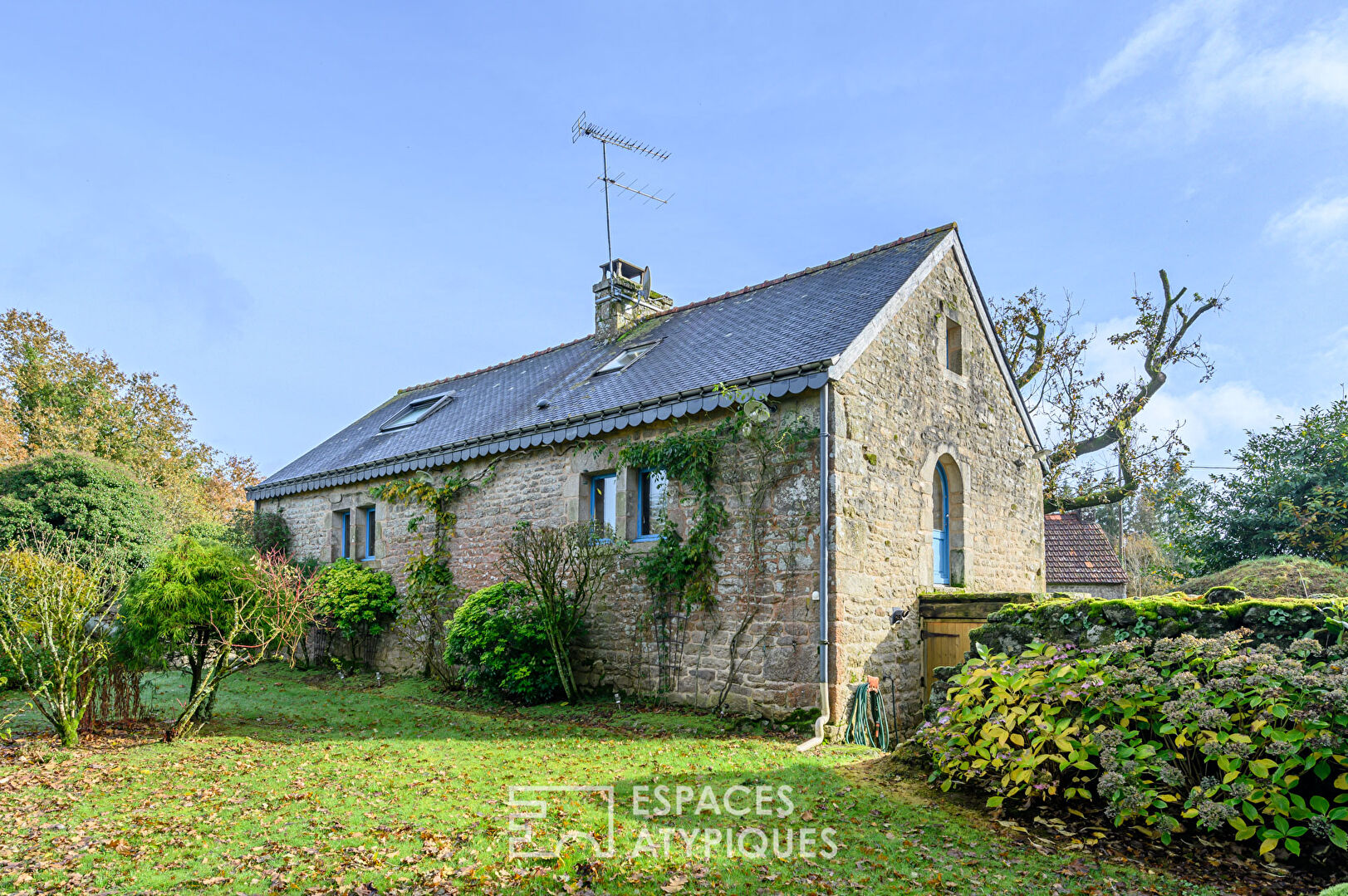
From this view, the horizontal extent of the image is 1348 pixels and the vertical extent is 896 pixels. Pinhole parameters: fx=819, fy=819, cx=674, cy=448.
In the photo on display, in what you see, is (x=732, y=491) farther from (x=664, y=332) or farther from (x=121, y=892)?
(x=121, y=892)

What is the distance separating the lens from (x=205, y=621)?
28.3 ft

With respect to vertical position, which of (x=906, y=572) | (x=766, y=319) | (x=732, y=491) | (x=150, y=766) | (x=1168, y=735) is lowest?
(x=150, y=766)

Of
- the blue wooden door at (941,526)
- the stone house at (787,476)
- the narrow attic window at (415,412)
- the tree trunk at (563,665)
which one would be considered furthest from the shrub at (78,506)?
the blue wooden door at (941,526)

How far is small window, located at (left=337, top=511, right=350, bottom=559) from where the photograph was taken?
15797mm

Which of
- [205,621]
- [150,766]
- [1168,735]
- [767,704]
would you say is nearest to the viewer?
[1168,735]

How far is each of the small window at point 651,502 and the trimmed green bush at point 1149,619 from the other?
424 centimetres

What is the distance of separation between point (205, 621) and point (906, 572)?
8.22m

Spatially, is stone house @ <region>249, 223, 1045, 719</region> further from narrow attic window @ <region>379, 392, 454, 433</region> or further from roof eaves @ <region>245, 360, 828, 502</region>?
narrow attic window @ <region>379, 392, 454, 433</region>

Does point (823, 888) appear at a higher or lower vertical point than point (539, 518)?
lower

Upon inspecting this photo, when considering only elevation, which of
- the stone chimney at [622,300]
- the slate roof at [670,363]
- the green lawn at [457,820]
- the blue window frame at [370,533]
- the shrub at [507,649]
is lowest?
the green lawn at [457,820]

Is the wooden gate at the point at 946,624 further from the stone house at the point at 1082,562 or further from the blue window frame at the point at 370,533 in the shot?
the stone house at the point at 1082,562

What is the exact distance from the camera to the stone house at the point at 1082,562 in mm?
20500

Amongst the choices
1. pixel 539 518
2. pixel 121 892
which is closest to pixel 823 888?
pixel 121 892

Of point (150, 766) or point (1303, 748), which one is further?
point (150, 766)
